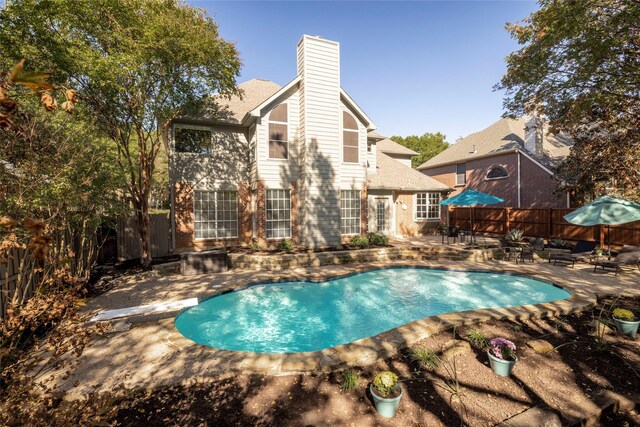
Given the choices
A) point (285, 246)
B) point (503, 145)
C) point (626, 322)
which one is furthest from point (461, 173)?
point (626, 322)

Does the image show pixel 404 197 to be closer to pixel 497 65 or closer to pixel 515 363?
pixel 497 65

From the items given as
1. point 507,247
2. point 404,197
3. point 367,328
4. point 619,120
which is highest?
point 619,120

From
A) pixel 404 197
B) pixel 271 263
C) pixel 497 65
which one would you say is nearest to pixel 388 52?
pixel 497 65

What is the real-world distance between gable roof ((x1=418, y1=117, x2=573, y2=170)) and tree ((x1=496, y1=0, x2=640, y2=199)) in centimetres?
525

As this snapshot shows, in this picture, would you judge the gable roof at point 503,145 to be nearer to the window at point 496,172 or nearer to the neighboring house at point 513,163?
the neighboring house at point 513,163

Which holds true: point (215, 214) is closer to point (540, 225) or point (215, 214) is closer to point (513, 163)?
point (540, 225)

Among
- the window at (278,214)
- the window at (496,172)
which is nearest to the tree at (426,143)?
the window at (496,172)

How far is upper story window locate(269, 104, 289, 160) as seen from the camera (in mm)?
14898

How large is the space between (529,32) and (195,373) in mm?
16679

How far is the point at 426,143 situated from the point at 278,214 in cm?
5245

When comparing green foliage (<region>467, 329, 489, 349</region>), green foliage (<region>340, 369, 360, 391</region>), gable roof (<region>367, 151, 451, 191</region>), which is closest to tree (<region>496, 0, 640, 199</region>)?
gable roof (<region>367, 151, 451, 191</region>)

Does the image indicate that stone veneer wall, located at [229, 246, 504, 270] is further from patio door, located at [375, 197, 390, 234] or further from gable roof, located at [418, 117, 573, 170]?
gable roof, located at [418, 117, 573, 170]

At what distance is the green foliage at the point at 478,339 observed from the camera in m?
5.39

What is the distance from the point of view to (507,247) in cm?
1376
